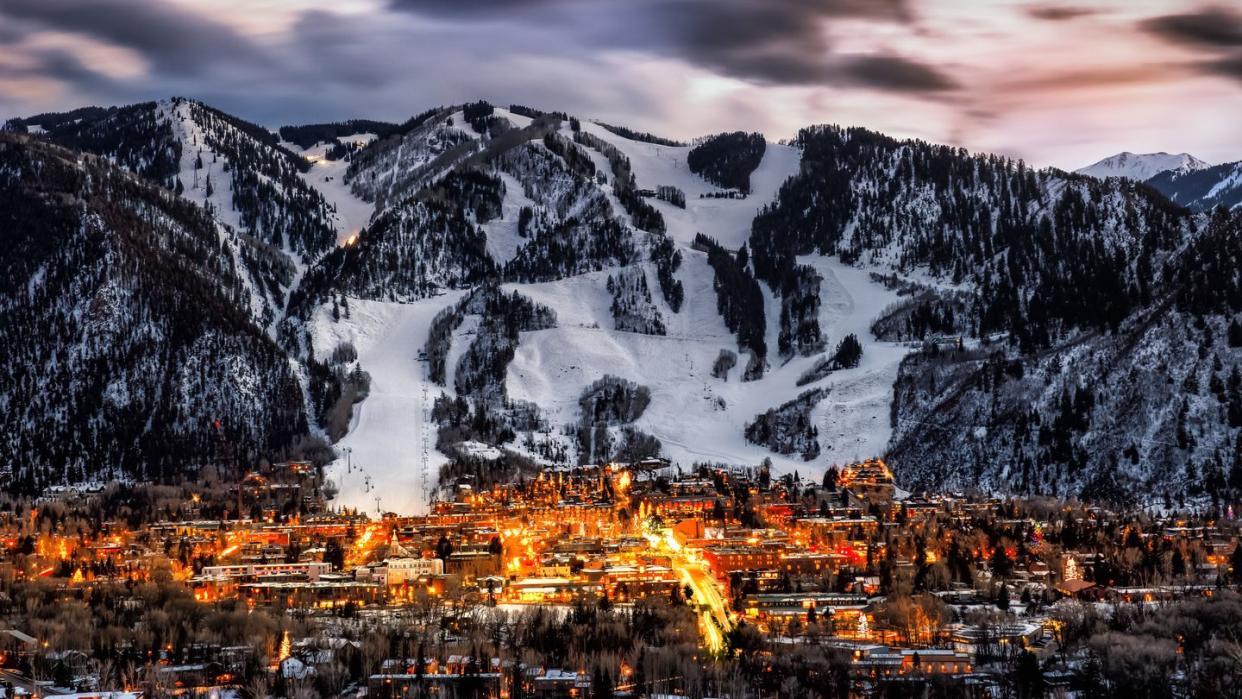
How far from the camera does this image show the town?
74938mm

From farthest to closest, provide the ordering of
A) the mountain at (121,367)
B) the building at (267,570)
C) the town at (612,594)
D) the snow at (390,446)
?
the mountain at (121,367)
the snow at (390,446)
the building at (267,570)
the town at (612,594)

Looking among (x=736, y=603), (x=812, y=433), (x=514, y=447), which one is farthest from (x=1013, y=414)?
(x=736, y=603)

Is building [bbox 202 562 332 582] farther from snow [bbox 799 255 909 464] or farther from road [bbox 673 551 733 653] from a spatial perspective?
snow [bbox 799 255 909 464]

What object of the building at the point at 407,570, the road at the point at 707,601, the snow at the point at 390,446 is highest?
the snow at the point at 390,446

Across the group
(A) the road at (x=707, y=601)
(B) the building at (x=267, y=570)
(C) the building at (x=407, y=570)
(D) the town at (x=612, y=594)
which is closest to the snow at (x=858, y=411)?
(D) the town at (x=612, y=594)

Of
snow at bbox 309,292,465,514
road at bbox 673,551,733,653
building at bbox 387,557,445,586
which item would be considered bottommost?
road at bbox 673,551,733,653

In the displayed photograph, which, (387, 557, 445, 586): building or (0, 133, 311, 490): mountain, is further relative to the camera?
(0, 133, 311, 490): mountain

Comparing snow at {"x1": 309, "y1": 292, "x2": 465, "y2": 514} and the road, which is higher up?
snow at {"x1": 309, "y1": 292, "x2": 465, "y2": 514}

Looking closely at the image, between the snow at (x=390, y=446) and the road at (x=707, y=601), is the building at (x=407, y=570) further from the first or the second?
the snow at (x=390, y=446)

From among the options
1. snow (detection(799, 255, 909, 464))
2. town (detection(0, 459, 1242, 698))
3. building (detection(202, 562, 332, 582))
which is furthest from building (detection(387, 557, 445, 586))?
snow (detection(799, 255, 909, 464))

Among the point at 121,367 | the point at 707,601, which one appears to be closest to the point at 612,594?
the point at 707,601

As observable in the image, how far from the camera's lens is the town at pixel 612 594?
74.9 m

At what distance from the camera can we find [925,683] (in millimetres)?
73000

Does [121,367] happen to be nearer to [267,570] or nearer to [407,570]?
[267,570]
